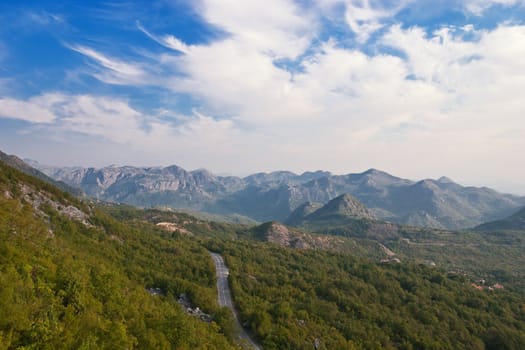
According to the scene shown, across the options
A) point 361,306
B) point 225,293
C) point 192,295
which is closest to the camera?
point 192,295

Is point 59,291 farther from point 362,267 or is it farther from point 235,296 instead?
point 362,267

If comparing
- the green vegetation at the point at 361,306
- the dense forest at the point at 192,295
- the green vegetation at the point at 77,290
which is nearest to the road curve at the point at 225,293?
the dense forest at the point at 192,295

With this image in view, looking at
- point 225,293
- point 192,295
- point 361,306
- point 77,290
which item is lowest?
point 361,306

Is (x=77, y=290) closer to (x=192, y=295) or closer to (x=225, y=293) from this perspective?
(x=192, y=295)

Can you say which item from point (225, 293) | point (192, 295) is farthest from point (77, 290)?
point (225, 293)

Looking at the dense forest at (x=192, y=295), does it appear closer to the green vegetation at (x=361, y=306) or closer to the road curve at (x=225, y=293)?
the green vegetation at (x=361, y=306)

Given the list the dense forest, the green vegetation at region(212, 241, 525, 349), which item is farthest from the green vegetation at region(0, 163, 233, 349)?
the green vegetation at region(212, 241, 525, 349)

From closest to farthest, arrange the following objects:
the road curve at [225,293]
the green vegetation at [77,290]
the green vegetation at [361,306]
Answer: the green vegetation at [77,290] → the road curve at [225,293] → the green vegetation at [361,306]
